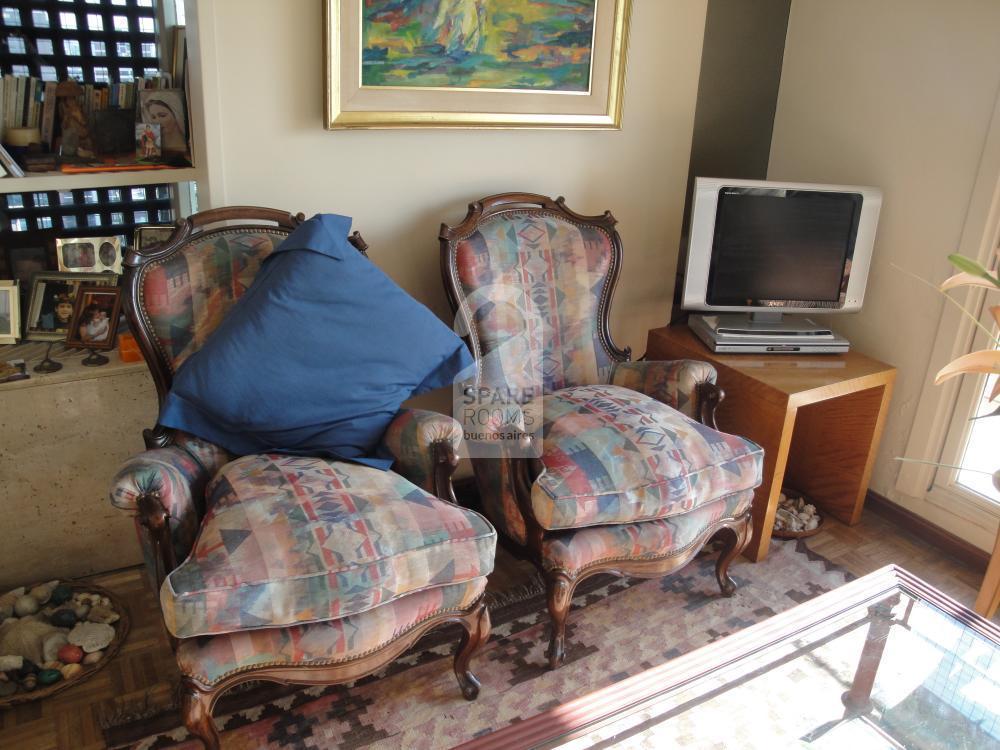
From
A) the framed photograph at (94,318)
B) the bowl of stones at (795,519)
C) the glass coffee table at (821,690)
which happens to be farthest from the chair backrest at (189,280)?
the bowl of stones at (795,519)

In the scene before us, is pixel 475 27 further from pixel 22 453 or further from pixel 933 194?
pixel 22 453

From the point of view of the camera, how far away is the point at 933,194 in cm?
254

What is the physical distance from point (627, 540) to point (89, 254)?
176 centimetres

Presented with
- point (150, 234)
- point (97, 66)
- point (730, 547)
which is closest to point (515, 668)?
point (730, 547)

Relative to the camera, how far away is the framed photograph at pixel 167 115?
2273 mm

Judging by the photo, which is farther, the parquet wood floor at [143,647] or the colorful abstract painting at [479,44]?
the colorful abstract painting at [479,44]

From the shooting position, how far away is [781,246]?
2588 mm

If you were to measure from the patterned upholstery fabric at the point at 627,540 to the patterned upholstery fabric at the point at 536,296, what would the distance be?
576 mm

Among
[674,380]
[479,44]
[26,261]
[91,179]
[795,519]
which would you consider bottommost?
[795,519]

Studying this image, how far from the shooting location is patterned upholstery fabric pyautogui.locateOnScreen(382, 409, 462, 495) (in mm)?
1939

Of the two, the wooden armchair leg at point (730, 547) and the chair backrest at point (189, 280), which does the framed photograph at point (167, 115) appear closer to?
the chair backrest at point (189, 280)

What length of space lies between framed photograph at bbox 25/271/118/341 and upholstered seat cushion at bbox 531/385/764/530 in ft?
4.60

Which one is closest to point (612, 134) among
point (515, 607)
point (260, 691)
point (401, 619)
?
point (515, 607)

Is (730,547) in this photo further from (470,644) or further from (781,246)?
(781,246)
